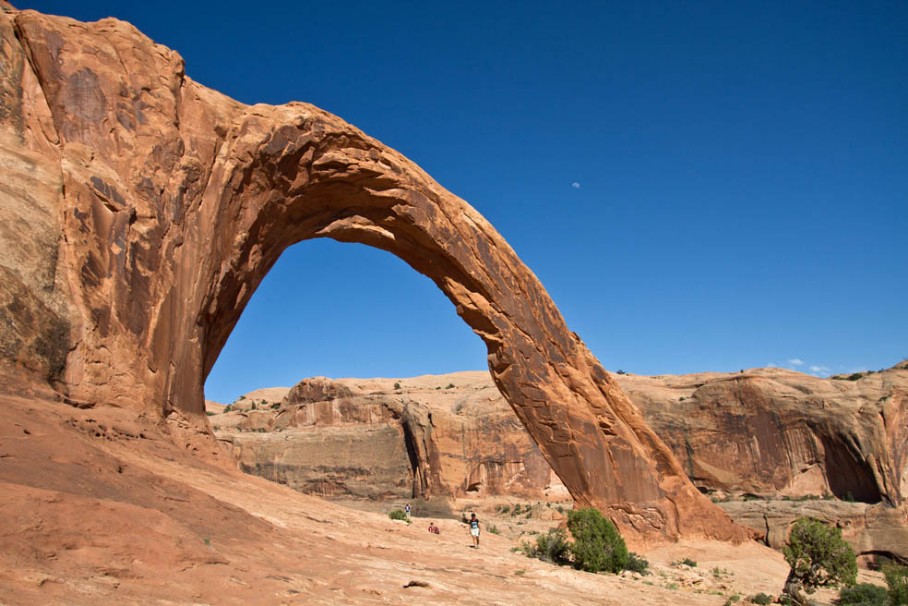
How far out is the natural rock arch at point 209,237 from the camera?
40.7 ft

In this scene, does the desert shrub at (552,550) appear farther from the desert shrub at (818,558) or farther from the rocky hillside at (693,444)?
the rocky hillside at (693,444)

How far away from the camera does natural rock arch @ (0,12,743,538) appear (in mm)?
12391

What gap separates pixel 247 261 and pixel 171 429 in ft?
18.6

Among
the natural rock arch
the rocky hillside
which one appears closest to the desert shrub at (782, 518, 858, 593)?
the natural rock arch

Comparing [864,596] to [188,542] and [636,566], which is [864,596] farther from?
[188,542]

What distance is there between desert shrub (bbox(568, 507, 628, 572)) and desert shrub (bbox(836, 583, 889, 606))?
21.9 feet

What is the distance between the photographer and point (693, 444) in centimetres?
3741

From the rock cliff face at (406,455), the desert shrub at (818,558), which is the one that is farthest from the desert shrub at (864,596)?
the rock cliff face at (406,455)

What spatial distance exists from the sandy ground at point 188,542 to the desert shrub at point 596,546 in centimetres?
168

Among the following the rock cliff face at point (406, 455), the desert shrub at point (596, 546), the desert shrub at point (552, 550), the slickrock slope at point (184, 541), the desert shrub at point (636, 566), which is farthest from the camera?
the rock cliff face at point (406, 455)

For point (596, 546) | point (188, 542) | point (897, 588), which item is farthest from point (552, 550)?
point (188, 542)

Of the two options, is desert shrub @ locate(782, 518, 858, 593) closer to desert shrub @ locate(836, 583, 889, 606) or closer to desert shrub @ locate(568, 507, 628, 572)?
desert shrub @ locate(836, 583, 889, 606)

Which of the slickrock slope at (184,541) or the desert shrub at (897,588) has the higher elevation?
the slickrock slope at (184,541)

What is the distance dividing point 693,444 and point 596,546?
2213 centimetres
